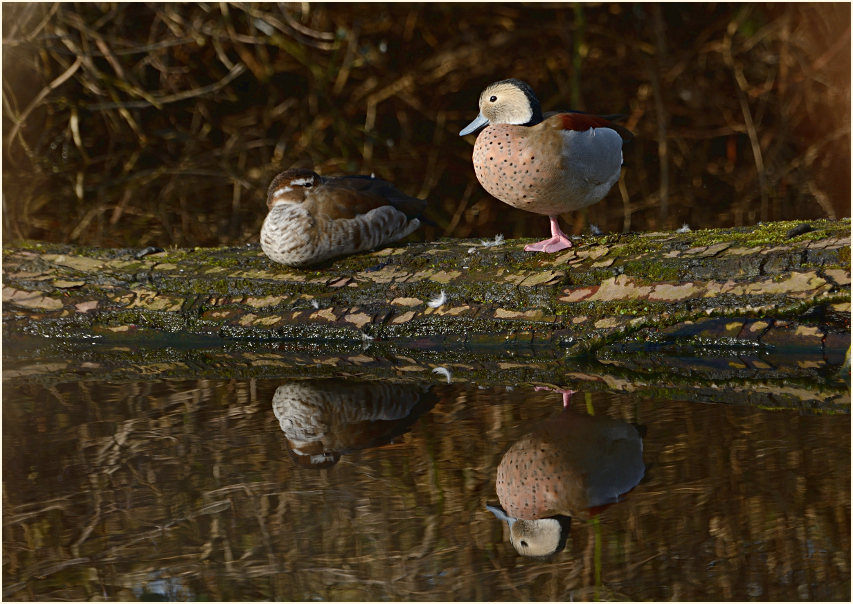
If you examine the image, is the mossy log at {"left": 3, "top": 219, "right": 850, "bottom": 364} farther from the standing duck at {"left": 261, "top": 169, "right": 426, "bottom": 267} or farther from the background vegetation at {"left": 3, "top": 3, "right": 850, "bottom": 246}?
the background vegetation at {"left": 3, "top": 3, "right": 850, "bottom": 246}

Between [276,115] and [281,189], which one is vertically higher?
[276,115]

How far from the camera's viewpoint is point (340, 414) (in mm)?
4188

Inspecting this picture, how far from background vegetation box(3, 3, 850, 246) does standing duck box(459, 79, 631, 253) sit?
3126 millimetres

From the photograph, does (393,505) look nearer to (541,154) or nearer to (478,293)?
(478,293)

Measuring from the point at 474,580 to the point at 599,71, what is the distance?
9016 millimetres

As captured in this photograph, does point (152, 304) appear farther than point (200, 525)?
Yes

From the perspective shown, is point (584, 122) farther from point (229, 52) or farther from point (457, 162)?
point (229, 52)

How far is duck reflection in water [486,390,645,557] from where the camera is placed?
3.08m

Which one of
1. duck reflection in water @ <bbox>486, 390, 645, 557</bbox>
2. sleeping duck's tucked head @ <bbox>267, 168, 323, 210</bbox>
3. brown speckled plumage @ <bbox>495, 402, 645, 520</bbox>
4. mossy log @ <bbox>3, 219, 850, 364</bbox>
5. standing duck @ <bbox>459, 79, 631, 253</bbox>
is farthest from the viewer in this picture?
sleeping duck's tucked head @ <bbox>267, 168, 323, 210</bbox>

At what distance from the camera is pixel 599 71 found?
11.1 metres

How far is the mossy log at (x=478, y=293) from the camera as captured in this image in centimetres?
457

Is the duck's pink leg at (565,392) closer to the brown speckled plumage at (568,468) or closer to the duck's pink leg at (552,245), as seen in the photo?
the brown speckled plumage at (568,468)

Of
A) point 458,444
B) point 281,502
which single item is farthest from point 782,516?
point 281,502

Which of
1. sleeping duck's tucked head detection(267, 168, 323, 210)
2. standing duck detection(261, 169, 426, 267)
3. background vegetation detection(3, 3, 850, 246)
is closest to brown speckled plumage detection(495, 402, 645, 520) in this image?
standing duck detection(261, 169, 426, 267)
